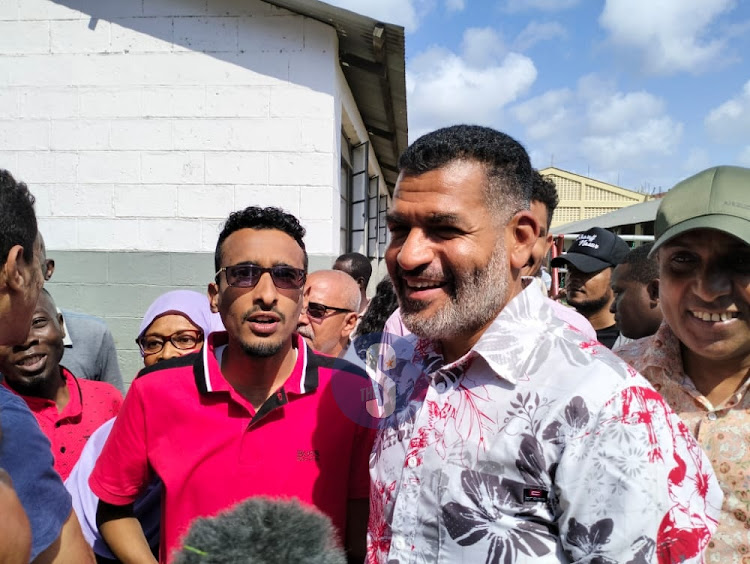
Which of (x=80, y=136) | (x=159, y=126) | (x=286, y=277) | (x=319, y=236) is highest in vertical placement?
(x=159, y=126)

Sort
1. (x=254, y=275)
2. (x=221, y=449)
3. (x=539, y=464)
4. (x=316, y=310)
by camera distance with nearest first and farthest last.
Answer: (x=539, y=464), (x=221, y=449), (x=254, y=275), (x=316, y=310)

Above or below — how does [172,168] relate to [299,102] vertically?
below

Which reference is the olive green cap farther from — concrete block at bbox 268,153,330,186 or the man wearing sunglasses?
concrete block at bbox 268,153,330,186

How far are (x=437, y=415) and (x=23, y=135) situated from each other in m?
5.74

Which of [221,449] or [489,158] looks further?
[221,449]

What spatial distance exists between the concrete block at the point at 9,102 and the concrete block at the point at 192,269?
81.4 inches

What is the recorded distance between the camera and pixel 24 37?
5492 millimetres

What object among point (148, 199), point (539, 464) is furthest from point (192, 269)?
point (539, 464)

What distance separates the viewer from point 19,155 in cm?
550

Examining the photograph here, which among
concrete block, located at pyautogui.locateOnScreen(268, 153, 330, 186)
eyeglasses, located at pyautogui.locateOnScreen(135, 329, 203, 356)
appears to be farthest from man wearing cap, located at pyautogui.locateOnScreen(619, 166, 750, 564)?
concrete block, located at pyautogui.locateOnScreen(268, 153, 330, 186)

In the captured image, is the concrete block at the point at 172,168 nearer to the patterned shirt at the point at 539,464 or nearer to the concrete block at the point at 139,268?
the concrete block at the point at 139,268

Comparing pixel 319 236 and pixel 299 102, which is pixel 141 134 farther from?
pixel 319 236

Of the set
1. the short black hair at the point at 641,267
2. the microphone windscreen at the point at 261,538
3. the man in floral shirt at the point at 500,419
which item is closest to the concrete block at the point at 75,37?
the short black hair at the point at 641,267

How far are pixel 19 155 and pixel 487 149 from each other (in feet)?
18.5
